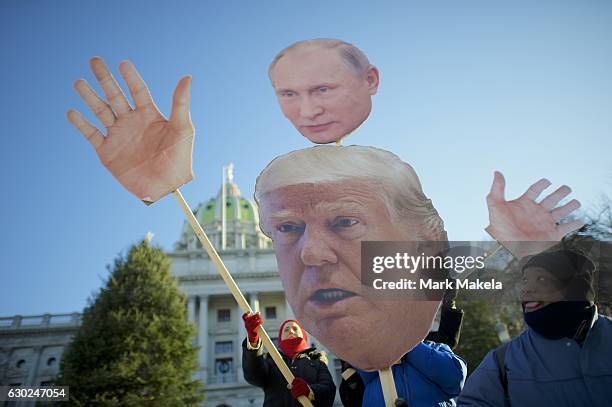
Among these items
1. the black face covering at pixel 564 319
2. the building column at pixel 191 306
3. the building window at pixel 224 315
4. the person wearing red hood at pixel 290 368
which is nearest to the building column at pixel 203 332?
the building column at pixel 191 306

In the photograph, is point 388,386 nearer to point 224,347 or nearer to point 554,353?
point 554,353

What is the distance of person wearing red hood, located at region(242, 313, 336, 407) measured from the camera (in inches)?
137

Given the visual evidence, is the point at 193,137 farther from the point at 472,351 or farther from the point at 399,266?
the point at 472,351

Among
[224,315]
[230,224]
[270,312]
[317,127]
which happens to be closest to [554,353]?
[317,127]

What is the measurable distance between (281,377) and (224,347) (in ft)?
102

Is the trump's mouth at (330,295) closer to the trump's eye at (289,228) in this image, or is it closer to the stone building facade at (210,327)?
the trump's eye at (289,228)

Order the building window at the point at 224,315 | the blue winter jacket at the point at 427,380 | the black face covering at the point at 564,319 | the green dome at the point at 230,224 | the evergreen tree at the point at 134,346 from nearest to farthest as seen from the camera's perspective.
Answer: the black face covering at the point at 564,319 < the blue winter jacket at the point at 427,380 < the evergreen tree at the point at 134,346 < the building window at the point at 224,315 < the green dome at the point at 230,224

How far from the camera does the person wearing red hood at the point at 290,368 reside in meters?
3.48

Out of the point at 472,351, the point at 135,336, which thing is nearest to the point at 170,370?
the point at 135,336

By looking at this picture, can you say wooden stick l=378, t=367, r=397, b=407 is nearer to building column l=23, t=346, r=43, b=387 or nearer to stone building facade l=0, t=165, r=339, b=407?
stone building facade l=0, t=165, r=339, b=407

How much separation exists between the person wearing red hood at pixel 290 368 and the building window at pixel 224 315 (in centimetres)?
3146

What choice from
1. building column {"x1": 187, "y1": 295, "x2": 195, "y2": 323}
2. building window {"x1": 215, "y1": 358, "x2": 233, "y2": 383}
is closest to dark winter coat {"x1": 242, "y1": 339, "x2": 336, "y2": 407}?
building window {"x1": 215, "y1": 358, "x2": 233, "y2": 383}

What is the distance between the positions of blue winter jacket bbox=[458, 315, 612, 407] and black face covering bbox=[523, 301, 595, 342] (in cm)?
4

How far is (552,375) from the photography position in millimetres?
2795
